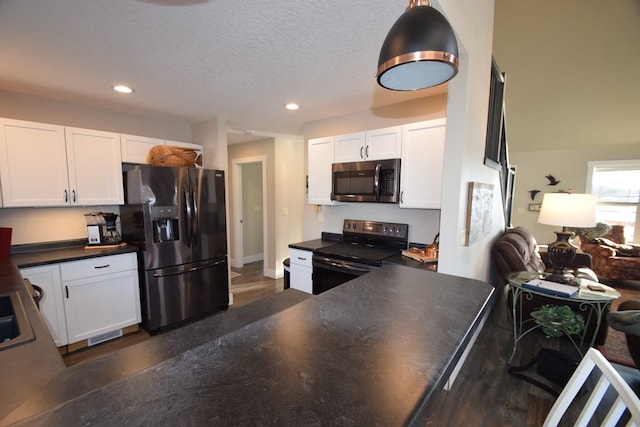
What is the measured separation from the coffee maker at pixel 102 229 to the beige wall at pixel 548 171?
7.63 metres

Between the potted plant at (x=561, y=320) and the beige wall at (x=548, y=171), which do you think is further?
the beige wall at (x=548, y=171)

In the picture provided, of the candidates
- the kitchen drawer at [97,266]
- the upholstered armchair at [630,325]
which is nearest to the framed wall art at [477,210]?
the upholstered armchair at [630,325]

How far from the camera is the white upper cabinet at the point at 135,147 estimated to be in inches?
114

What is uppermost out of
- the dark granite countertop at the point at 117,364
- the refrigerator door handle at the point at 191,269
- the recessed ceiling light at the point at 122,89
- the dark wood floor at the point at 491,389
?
the recessed ceiling light at the point at 122,89

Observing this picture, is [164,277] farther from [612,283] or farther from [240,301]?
[612,283]

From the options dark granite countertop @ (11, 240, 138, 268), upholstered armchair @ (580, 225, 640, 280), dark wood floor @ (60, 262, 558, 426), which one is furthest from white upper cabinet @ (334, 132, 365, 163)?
upholstered armchair @ (580, 225, 640, 280)

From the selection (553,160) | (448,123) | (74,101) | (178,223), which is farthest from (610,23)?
(74,101)

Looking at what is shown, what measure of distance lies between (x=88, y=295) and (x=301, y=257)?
2.02m

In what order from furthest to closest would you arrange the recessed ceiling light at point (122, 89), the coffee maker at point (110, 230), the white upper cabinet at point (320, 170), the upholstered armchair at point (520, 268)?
the white upper cabinet at point (320, 170), the coffee maker at point (110, 230), the upholstered armchair at point (520, 268), the recessed ceiling light at point (122, 89)

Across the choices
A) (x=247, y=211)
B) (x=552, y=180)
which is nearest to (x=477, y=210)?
(x=247, y=211)

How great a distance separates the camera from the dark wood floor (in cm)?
179

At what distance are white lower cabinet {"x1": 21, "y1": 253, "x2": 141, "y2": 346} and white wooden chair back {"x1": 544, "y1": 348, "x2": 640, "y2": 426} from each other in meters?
3.29

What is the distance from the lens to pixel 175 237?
113 inches

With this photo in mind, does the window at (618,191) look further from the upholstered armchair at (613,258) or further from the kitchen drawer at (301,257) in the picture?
the kitchen drawer at (301,257)
